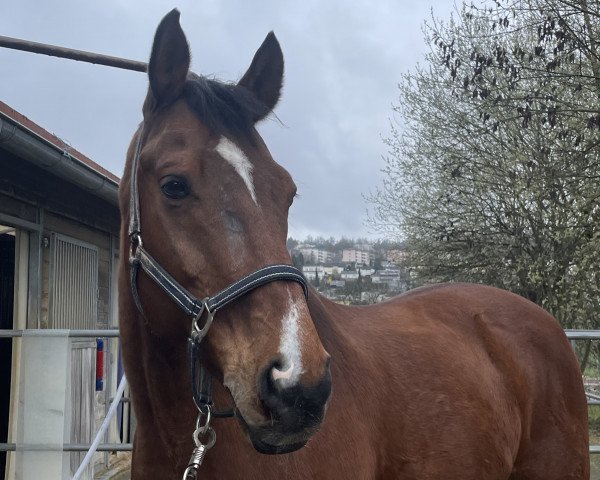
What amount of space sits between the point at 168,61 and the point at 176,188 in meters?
0.47

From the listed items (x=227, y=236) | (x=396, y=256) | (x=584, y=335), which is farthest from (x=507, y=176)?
(x=227, y=236)

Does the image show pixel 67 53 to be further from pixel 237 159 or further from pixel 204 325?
pixel 204 325

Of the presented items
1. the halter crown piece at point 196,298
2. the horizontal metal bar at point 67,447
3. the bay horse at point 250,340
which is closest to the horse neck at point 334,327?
the bay horse at point 250,340

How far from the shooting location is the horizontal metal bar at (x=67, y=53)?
116 inches

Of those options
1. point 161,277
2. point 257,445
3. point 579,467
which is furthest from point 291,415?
point 579,467

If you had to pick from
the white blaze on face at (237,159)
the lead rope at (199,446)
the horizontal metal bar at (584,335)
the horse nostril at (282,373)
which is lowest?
the lead rope at (199,446)

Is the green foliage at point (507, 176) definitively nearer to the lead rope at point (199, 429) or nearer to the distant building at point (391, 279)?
the distant building at point (391, 279)

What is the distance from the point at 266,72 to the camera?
8.07 feet

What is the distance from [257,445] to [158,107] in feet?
3.76

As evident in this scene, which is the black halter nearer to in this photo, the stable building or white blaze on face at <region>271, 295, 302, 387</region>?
white blaze on face at <region>271, 295, 302, 387</region>

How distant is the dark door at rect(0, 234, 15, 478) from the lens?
611cm

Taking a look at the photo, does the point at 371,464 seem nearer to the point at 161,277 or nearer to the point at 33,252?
the point at 161,277

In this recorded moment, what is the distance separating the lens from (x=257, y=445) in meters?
1.64

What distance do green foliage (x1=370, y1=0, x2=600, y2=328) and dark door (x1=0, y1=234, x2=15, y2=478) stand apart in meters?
6.16
